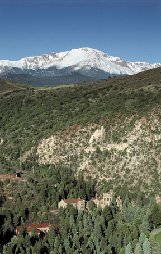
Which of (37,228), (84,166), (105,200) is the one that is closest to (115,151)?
(84,166)

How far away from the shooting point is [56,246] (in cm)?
8406

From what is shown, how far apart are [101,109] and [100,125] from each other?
12.8 metres

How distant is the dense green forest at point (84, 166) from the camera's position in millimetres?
87938

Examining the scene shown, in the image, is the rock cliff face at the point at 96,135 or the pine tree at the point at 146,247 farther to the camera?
the rock cliff face at the point at 96,135

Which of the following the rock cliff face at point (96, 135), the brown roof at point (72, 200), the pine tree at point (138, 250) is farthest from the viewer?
the rock cliff face at point (96, 135)

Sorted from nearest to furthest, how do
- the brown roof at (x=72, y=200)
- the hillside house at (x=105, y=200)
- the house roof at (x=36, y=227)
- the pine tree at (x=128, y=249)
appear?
1. the pine tree at (x=128, y=249)
2. the house roof at (x=36, y=227)
3. the brown roof at (x=72, y=200)
4. the hillside house at (x=105, y=200)

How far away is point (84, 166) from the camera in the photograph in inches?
4978

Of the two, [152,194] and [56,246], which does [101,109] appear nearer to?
[152,194]

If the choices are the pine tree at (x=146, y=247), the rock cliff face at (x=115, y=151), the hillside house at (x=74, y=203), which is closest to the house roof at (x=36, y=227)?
the hillside house at (x=74, y=203)

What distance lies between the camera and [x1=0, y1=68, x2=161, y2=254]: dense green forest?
87.9 meters

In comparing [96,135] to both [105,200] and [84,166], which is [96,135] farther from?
[105,200]

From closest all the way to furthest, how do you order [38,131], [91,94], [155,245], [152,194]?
[155,245] → [152,194] → [38,131] → [91,94]

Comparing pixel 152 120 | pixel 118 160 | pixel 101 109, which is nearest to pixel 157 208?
pixel 118 160

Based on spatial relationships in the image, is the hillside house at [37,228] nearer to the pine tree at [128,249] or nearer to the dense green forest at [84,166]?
the dense green forest at [84,166]
